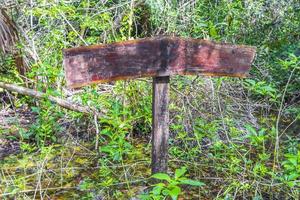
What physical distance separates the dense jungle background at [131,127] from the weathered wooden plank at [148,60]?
1.80 ft

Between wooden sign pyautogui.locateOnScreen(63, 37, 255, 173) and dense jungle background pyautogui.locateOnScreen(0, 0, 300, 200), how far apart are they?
40 cm

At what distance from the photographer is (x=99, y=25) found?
399 cm

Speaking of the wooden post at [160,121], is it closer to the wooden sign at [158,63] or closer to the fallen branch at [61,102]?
the wooden sign at [158,63]

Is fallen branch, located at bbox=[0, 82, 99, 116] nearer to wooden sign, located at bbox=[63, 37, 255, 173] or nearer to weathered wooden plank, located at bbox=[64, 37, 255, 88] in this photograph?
wooden sign, located at bbox=[63, 37, 255, 173]

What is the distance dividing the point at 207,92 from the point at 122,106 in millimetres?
902

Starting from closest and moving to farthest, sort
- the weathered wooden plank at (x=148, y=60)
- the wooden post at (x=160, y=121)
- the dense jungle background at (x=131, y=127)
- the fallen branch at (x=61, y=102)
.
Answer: the weathered wooden plank at (x=148, y=60) < the wooden post at (x=160, y=121) < the dense jungle background at (x=131, y=127) < the fallen branch at (x=61, y=102)

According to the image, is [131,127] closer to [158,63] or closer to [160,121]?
[160,121]

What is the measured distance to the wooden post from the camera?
2404 mm

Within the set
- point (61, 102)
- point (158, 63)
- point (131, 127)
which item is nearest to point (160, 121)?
point (158, 63)

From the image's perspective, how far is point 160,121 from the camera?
243 centimetres

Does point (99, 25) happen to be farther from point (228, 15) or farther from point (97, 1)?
point (228, 15)

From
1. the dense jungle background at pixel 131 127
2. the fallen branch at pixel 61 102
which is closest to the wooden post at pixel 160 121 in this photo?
the dense jungle background at pixel 131 127

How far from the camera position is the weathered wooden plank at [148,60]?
2.14 meters

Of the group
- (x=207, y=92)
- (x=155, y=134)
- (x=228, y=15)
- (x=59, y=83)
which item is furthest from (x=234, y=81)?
(x=155, y=134)
